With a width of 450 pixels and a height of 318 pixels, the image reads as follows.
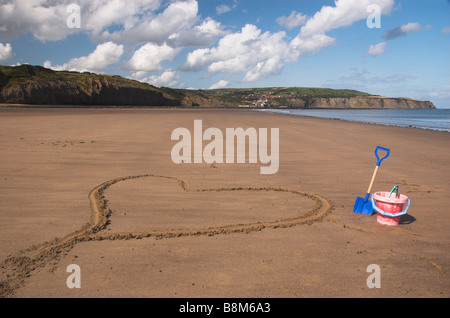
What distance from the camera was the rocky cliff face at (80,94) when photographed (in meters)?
64.2

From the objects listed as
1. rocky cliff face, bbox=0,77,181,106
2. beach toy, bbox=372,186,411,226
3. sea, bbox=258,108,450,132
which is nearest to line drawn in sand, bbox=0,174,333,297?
beach toy, bbox=372,186,411,226

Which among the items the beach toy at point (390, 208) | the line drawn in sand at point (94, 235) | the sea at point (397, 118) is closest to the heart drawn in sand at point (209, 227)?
the line drawn in sand at point (94, 235)

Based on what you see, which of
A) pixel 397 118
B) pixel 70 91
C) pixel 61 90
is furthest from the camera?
pixel 70 91

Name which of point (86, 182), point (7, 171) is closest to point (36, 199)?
point (86, 182)

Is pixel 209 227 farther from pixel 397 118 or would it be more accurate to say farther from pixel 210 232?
pixel 397 118

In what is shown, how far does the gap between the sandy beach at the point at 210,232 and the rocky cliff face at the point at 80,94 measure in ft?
226

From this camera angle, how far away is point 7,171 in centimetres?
757

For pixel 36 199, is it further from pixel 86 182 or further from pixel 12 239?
pixel 12 239

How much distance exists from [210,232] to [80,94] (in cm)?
8774

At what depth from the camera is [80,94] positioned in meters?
80.8

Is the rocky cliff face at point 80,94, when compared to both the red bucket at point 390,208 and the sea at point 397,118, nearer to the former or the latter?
the sea at point 397,118

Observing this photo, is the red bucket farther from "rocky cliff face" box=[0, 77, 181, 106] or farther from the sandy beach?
"rocky cliff face" box=[0, 77, 181, 106]

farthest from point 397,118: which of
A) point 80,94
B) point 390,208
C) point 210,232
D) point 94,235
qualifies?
point 80,94
